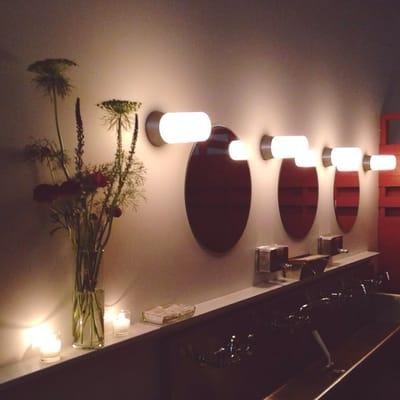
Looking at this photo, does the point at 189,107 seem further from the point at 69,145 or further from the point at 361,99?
the point at 361,99

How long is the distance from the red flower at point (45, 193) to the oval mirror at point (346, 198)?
257 cm

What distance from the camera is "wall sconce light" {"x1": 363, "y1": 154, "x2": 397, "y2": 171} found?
13.4ft

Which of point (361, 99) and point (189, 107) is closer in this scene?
point (189, 107)

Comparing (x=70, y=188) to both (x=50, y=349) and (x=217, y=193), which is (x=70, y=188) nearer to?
(x=50, y=349)

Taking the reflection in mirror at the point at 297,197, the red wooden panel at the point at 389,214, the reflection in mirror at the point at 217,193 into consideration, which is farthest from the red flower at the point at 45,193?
the red wooden panel at the point at 389,214

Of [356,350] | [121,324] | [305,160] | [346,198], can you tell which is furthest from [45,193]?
[346,198]

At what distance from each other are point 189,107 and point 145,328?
976mm

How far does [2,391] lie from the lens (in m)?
1.50

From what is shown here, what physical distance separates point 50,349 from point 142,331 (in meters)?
0.39

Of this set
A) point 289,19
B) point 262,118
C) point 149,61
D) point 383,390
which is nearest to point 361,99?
point 289,19

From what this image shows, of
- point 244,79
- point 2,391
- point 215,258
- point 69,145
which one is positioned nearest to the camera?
point 2,391

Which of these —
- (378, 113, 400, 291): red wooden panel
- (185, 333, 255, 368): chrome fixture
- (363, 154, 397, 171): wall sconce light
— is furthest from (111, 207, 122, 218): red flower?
(378, 113, 400, 291): red wooden panel

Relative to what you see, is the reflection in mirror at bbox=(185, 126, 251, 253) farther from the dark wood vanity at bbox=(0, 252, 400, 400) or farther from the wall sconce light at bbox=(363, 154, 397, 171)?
the wall sconce light at bbox=(363, 154, 397, 171)

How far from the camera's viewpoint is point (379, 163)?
4094 mm
